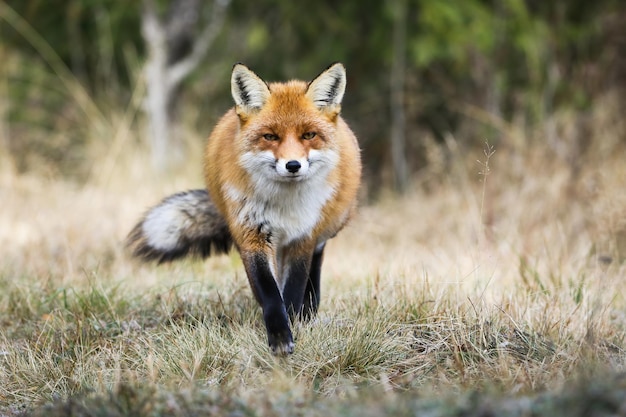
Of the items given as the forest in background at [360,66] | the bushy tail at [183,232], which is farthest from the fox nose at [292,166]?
the forest in background at [360,66]

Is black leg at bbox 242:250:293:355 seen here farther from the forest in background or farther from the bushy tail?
the forest in background

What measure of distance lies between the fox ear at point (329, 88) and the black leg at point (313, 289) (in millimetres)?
932

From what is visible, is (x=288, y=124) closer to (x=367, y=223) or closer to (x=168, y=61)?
(x=367, y=223)

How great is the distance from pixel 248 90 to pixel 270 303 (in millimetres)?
1144

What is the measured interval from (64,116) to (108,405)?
890 cm

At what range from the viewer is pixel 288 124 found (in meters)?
3.84

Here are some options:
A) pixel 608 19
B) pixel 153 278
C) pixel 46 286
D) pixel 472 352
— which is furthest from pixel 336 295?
pixel 608 19

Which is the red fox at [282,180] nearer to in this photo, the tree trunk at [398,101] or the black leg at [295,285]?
the black leg at [295,285]

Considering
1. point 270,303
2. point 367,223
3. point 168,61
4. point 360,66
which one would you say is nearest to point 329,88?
point 270,303

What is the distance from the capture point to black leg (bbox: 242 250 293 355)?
3.60 metres

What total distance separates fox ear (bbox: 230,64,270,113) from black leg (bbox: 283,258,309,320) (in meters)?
0.88

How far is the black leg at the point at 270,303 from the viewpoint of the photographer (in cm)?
360

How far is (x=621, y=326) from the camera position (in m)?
4.21

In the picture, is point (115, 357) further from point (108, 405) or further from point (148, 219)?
point (148, 219)
